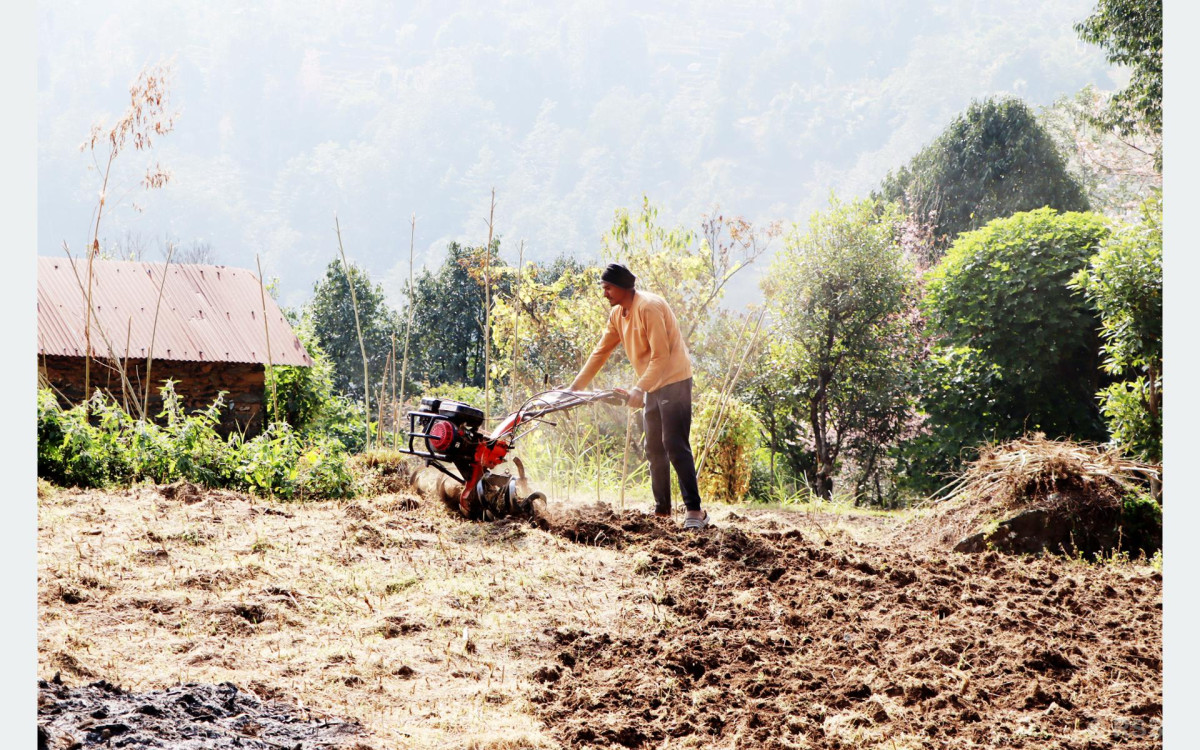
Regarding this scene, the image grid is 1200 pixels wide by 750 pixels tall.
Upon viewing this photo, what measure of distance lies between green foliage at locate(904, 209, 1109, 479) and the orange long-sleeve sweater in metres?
4.22

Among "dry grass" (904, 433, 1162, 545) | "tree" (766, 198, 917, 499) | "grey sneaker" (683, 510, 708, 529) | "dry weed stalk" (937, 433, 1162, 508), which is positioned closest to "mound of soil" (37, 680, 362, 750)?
"grey sneaker" (683, 510, 708, 529)

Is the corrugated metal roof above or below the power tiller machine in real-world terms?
above

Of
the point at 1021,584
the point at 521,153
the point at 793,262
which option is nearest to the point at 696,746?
the point at 1021,584

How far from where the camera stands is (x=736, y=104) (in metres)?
46.2

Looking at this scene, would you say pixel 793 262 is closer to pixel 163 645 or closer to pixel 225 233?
pixel 163 645

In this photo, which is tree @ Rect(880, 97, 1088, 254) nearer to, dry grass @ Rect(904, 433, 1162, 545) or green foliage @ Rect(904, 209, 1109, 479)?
green foliage @ Rect(904, 209, 1109, 479)

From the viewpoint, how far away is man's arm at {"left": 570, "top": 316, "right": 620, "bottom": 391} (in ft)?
18.2

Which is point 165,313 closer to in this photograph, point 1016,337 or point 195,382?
point 195,382

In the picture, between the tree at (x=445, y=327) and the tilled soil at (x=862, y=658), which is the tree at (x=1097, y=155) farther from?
the tilled soil at (x=862, y=658)

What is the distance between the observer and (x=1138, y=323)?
5812 mm

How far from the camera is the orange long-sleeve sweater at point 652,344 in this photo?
5.32 m

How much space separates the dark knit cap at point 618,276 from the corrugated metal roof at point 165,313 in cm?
572

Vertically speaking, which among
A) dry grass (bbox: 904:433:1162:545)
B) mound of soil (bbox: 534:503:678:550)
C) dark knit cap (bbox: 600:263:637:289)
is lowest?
mound of soil (bbox: 534:503:678:550)

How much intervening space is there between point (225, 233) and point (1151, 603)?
48084mm
